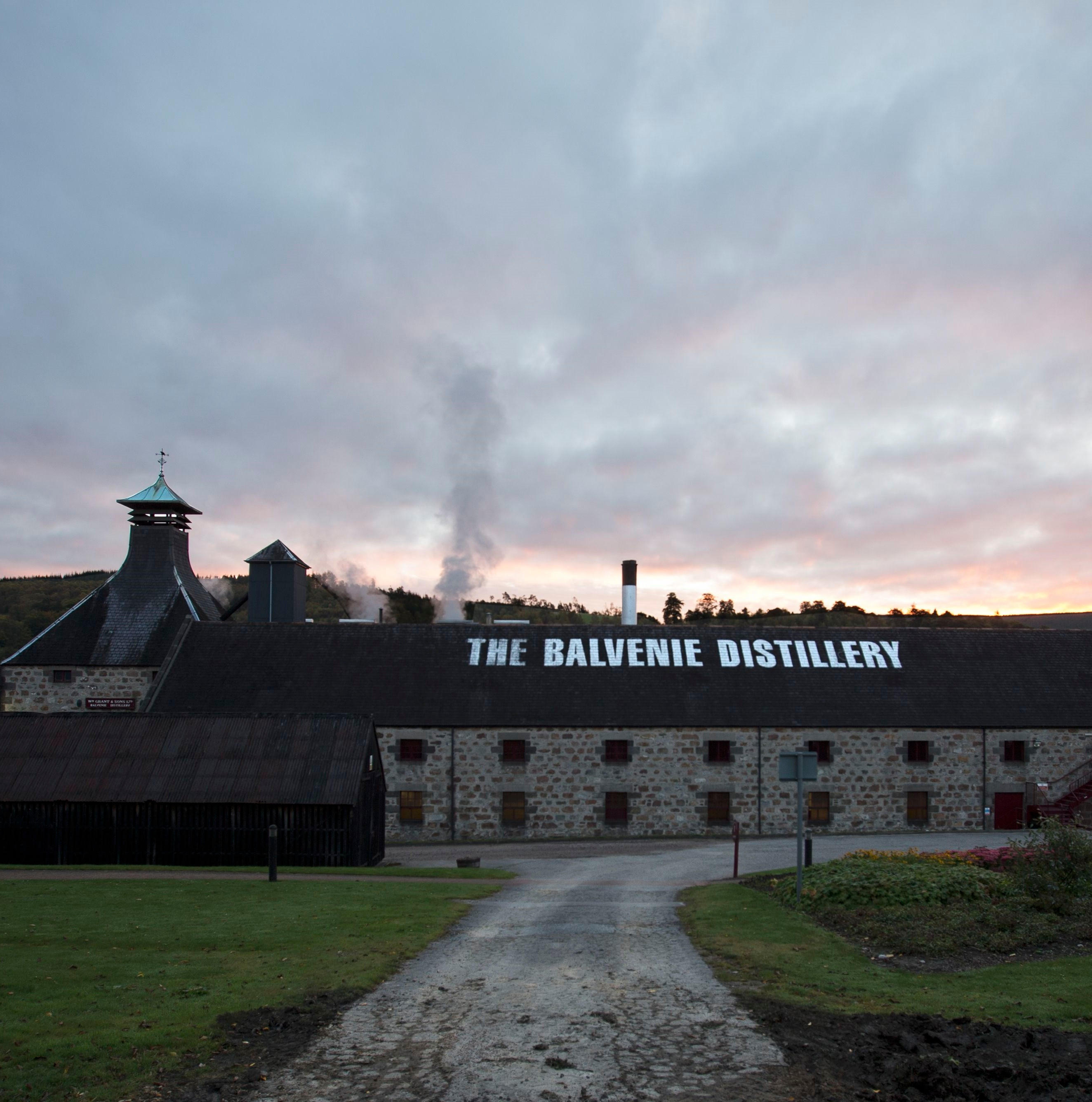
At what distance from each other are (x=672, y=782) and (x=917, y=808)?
8.85 metres

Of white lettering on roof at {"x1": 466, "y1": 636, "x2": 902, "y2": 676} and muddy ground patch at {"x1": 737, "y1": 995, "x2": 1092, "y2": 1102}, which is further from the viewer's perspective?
white lettering on roof at {"x1": 466, "y1": 636, "x2": 902, "y2": 676}

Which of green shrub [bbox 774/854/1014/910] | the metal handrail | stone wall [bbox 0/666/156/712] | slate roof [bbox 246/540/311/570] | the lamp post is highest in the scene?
slate roof [bbox 246/540/311/570]

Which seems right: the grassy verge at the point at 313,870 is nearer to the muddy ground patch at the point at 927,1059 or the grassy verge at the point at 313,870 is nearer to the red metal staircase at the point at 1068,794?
the muddy ground patch at the point at 927,1059

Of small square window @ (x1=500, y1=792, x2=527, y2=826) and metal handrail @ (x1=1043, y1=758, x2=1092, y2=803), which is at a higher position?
metal handrail @ (x1=1043, y1=758, x2=1092, y2=803)

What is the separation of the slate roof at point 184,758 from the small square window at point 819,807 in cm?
1560

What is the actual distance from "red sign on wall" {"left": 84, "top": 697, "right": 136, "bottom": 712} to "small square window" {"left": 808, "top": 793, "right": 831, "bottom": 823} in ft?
83.2

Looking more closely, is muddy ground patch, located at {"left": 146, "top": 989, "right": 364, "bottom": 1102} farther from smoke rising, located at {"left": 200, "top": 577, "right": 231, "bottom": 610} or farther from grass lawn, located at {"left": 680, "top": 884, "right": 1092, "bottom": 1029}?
smoke rising, located at {"left": 200, "top": 577, "right": 231, "bottom": 610}

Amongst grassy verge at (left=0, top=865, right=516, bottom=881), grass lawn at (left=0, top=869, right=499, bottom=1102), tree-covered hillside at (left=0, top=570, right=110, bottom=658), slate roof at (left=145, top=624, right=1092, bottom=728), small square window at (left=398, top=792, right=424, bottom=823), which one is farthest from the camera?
tree-covered hillside at (left=0, top=570, right=110, bottom=658)

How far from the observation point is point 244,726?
26219mm

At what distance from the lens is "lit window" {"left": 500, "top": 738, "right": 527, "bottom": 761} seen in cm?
3266

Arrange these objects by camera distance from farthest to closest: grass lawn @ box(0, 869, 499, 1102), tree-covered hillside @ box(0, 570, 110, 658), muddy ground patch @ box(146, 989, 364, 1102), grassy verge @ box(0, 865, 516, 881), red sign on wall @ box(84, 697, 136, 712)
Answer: tree-covered hillside @ box(0, 570, 110, 658), red sign on wall @ box(84, 697, 136, 712), grassy verge @ box(0, 865, 516, 881), grass lawn @ box(0, 869, 499, 1102), muddy ground patch @ box(146, 989, 364, 1102)

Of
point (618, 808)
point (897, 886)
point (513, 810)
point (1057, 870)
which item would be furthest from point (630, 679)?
point (1057, 870)

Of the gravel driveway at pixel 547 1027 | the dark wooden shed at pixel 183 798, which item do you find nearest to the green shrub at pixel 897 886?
the gravel driveway at pixel 547 1027

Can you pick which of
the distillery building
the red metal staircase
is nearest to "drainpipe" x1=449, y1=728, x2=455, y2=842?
the distillery building
